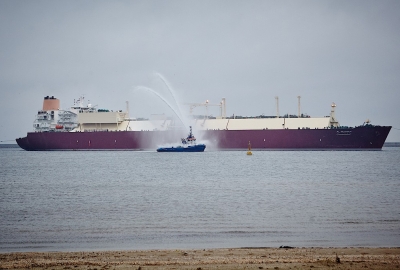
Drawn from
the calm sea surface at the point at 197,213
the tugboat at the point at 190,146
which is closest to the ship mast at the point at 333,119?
the tugboat at the point at 190,146

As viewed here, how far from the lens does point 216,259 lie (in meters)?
11.5

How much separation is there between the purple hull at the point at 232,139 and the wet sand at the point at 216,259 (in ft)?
171

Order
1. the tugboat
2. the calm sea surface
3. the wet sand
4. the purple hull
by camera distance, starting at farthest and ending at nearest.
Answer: the tugboat → the purple hull → the calm sea surface → the wet sand

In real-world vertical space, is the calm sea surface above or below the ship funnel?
below

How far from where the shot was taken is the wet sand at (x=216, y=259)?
10.7 metres

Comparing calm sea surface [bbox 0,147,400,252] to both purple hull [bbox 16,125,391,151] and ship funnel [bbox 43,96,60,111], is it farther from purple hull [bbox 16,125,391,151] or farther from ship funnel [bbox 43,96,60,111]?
ship funnel [bbox 43,96,60,111]

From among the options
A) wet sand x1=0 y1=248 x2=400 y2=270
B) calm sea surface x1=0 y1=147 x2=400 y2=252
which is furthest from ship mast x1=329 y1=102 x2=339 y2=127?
wet sand x1=0 y1=248 x2=400 y2=270

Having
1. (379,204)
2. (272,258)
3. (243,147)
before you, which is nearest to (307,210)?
(379,204)

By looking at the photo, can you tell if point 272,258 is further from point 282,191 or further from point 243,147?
point 243,147

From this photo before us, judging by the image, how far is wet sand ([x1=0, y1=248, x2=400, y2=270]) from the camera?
1073 centimetres

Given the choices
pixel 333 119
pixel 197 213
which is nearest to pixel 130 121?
pixel 333 119

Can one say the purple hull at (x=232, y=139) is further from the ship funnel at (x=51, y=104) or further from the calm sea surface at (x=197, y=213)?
the calm sea surface at (x=197, y=213)

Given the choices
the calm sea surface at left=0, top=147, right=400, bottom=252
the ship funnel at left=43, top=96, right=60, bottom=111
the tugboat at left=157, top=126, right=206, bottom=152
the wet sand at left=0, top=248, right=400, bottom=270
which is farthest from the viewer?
the ship funnel at left=43, top=96, right=60, bottom=111

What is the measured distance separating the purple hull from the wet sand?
52120 mm
